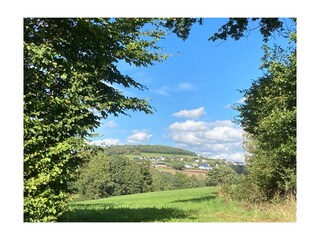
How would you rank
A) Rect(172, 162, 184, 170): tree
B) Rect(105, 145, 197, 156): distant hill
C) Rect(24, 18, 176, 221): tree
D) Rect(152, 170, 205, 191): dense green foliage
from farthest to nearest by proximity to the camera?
Rect(152, 170, 205, 191): dense green foliage < Rect(172, 162, 184, 170): tree < Rect(105, 145, 197, 156): distant hill < Rect(24, 18, 176, 221): tree

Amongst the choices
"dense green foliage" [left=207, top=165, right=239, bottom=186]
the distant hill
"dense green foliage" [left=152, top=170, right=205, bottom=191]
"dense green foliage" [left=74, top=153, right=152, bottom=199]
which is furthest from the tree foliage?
"dense green foliage" [left=74, top=153, right=152, bottom=199]

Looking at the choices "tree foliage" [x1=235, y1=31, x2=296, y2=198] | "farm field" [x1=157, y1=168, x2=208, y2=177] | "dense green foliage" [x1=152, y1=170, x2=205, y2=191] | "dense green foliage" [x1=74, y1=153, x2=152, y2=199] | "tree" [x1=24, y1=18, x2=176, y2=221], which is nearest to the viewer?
"tree" [x1=24, y1=18, x2=176, y2=221]

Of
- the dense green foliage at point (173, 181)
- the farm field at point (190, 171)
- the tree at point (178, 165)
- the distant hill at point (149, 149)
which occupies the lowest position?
the dense green foliage at point (173, 181)

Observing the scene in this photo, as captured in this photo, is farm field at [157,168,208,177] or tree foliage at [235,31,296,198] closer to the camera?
tree foliage at [235,31,296,198]

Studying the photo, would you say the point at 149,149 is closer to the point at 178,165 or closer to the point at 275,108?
the point at 178,165

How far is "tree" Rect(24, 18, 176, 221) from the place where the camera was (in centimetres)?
471

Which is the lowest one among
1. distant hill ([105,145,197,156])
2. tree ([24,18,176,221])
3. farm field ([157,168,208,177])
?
farm field ([157,168,208,177])

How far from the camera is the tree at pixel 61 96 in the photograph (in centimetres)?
471

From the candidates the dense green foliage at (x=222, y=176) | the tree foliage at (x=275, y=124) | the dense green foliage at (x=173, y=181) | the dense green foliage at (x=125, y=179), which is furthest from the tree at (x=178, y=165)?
the tree foliage at (x=275, y=124)

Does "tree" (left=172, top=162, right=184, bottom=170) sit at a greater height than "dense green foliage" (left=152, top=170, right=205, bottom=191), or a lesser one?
greater

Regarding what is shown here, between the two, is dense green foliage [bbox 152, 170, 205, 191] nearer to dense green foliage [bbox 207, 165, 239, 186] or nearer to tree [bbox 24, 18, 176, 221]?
dense green foliage [bbox 207, 165, 239, 186]

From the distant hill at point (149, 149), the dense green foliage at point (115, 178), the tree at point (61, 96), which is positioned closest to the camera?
the tree at point (61, 96)

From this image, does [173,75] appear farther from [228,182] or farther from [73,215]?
[73,215]

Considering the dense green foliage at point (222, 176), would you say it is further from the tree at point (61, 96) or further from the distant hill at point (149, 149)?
the tree at point (61, 96)
